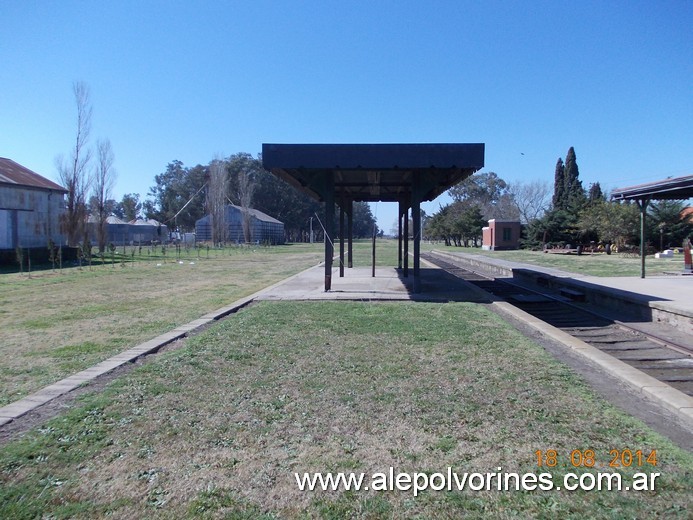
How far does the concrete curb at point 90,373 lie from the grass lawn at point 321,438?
351 millimetres

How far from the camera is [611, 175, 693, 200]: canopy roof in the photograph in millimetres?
14388

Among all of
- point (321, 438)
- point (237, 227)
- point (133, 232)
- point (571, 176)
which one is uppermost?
point (571, 176)

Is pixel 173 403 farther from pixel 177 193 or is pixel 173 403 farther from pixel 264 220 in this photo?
pixel 177 193

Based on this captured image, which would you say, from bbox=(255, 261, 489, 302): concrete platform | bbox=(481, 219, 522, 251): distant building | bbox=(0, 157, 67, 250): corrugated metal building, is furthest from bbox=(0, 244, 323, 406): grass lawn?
bbox=(481, 219, 522, 251): distant building

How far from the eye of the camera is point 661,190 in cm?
1594

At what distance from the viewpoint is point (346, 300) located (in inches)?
433

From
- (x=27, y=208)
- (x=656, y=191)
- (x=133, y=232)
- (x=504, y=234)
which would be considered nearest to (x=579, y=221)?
(x=504, y=234)

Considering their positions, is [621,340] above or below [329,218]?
below

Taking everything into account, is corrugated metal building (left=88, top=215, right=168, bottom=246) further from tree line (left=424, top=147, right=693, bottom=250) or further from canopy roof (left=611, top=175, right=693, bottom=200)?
canopy roof (left=611, top=175, right=693, bottom=200)

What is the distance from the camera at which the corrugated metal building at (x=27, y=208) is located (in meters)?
26.8

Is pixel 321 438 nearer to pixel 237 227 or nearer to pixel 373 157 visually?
pixel 373 157

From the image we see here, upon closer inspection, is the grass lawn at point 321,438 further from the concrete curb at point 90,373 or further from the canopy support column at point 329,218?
the canopy support column at point 329,218

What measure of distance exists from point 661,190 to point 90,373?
1674cm

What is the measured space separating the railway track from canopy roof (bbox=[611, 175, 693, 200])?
4864 millimetres
